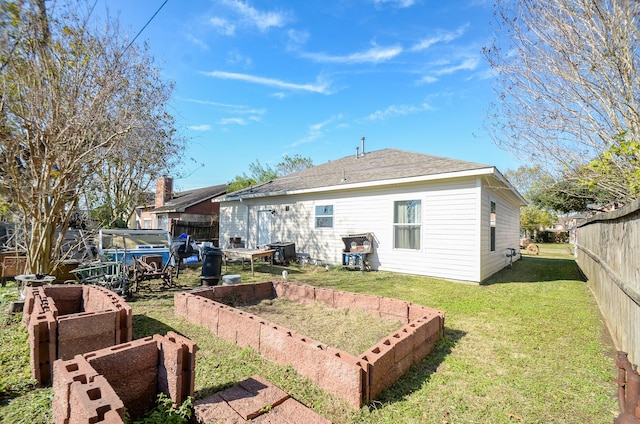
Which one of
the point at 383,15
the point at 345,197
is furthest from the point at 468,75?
the point at 345,197

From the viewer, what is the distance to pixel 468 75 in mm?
7754

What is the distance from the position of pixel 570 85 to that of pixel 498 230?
6.01 meters

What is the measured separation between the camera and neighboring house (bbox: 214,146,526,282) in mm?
7781

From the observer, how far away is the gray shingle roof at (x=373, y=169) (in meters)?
8.50

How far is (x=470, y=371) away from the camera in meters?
3.07

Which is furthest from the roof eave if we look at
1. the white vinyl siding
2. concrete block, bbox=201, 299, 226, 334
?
concrete block, bbox=201, 299, 226, 334

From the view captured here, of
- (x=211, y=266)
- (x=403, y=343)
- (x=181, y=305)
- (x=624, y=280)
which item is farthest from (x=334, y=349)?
(x=211, y=266)

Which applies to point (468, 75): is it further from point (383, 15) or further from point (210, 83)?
point (210, 83)

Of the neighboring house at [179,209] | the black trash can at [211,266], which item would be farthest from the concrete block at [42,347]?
the neighboring house at [179,209]

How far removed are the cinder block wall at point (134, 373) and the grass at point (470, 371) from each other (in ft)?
1.18

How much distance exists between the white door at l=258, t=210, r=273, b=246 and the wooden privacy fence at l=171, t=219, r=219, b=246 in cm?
655

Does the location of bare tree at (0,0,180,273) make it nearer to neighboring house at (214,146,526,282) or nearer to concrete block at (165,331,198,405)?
concrete block at (165,331,198,405)

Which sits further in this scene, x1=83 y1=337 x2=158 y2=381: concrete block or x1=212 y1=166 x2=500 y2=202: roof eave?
x1=212 y1=166 x2=500 y2=202: roof eave

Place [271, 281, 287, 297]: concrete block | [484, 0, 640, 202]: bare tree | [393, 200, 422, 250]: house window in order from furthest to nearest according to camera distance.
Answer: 1. [393, 200, 422, 250]: house window
2. [271, 281, 287, 297]: concrete block
3. [484, 0, 640, 202]: bare tree
